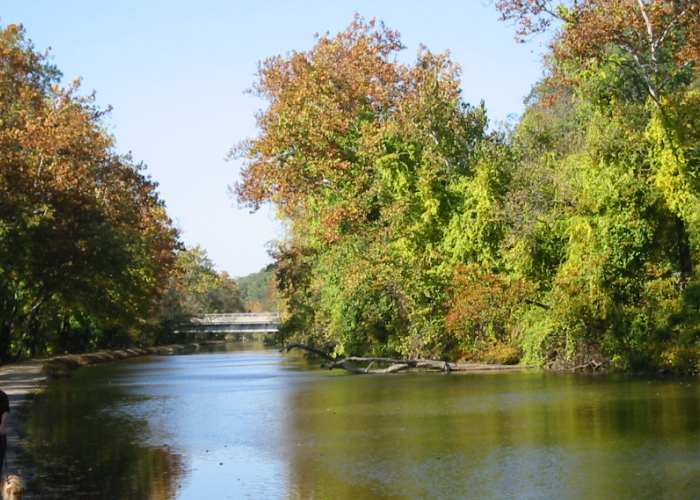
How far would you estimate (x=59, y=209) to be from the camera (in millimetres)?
49781

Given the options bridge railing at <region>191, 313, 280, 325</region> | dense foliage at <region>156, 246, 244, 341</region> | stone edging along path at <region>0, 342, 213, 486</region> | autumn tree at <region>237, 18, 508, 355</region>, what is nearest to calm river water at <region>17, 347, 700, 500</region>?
stone edging along path at <region>0, 342, 213, 486</region>

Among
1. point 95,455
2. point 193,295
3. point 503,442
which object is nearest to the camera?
point 503,442

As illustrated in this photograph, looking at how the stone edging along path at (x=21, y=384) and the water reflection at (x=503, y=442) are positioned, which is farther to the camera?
the stone edging along path at (x=21, y=384)

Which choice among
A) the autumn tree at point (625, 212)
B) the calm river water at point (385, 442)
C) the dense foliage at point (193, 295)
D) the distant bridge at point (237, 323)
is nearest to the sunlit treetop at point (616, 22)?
the autumn tree at point (625, 212)

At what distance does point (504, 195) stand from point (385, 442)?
2626 cm

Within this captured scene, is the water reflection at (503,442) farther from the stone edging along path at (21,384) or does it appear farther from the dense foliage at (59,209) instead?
the dense foliage at (59,209)

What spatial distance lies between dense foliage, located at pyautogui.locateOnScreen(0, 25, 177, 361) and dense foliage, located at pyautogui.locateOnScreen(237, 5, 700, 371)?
7718 mm

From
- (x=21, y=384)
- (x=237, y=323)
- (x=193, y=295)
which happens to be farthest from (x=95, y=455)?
(x=237, y=323)

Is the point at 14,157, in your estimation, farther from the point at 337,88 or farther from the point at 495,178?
the point at 495,178

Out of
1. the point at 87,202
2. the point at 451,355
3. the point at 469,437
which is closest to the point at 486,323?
the point at 451,355

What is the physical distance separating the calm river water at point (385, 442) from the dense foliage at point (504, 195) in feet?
13.4

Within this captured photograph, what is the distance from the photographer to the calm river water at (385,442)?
51.6ft

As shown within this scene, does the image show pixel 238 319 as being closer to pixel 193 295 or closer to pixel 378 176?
pixel 193 295

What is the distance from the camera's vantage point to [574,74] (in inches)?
1705
